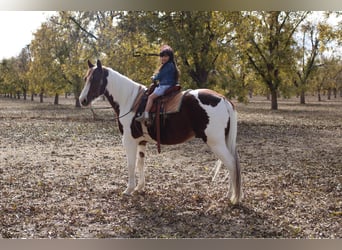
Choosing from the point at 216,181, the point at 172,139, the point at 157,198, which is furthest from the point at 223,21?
the point at 157,198

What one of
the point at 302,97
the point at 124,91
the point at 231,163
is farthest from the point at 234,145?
the point at 124,91

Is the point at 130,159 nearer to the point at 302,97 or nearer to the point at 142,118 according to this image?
the point at 142,118

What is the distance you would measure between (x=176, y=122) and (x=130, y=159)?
56 cm

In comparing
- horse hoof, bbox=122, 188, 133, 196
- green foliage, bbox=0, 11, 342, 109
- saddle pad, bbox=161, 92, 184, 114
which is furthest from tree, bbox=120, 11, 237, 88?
horse hoof, bbox=122, 188, 133, 196

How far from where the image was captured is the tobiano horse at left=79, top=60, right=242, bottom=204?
9.75 feet

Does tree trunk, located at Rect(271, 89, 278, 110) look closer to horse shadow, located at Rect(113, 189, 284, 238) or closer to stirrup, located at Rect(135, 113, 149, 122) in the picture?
horse shadow, located at Rect(113, 189, 284, 238)

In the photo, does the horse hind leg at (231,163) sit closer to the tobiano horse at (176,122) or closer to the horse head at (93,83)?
the tobiano horse at (176,122)

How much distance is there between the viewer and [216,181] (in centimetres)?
325

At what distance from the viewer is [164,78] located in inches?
121

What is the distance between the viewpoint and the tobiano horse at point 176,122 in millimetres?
2971

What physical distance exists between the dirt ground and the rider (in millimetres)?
468

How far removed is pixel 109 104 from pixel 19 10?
3.77 feet

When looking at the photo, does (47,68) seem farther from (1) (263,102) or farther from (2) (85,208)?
(1) (263,102)

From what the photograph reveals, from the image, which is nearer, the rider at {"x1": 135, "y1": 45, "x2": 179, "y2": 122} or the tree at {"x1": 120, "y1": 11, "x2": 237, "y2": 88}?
the rider at {"x1": 135, "y1": 45, "x2": 179, "y2": 122}
